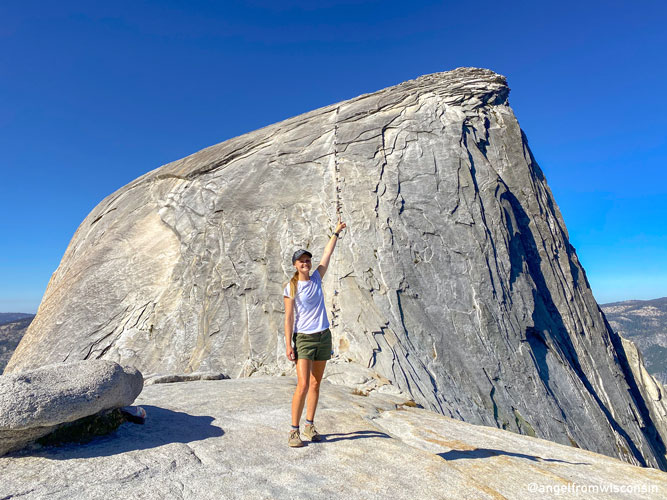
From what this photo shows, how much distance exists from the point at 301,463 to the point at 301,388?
915 mm

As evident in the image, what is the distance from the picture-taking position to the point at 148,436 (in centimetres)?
558

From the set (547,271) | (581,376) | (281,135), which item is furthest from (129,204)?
(581,376)

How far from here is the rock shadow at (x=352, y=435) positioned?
618 cm

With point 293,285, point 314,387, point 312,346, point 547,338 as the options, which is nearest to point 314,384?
point 314,387

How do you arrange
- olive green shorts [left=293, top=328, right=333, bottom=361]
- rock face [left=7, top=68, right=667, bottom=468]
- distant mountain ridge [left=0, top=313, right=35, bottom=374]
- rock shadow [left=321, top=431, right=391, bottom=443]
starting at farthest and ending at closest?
1. distant mountain ridge [left=0, top=313, right=35, bottom=374]
2. rock face [left=7, top=68, right=667, bottom=468]
3. rock shadow [left=321, top=431, right=391, bottom=443]
4. olive green shorts [left=293, top=328, right=333, bottom=361]

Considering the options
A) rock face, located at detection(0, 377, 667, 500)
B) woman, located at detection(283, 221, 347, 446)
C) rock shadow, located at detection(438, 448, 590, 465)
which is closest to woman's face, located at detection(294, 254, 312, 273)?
woman, located at detection(283, 221, 347, 446)

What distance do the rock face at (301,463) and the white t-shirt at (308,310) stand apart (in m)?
1.61

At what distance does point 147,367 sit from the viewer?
15758mm

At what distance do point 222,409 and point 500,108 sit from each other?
19834mm

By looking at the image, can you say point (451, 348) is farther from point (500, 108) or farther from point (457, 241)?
point (500, 108)

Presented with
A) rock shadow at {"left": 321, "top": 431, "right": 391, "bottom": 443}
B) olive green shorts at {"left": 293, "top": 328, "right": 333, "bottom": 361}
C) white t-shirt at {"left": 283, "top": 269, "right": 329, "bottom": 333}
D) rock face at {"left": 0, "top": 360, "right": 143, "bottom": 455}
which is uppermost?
white t-shirt at {"left": 283, "top": 269, "right": 329, "bottom": 333}

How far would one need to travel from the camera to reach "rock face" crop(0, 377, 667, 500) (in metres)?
4.41

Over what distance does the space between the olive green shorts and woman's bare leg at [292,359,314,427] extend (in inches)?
3.7

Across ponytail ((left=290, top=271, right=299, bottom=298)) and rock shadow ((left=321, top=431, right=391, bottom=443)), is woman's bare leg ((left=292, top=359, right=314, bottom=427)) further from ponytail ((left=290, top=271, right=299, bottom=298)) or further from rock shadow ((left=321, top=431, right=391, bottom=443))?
ponytail ((left=290, top=271, right=299, bottom=298))
